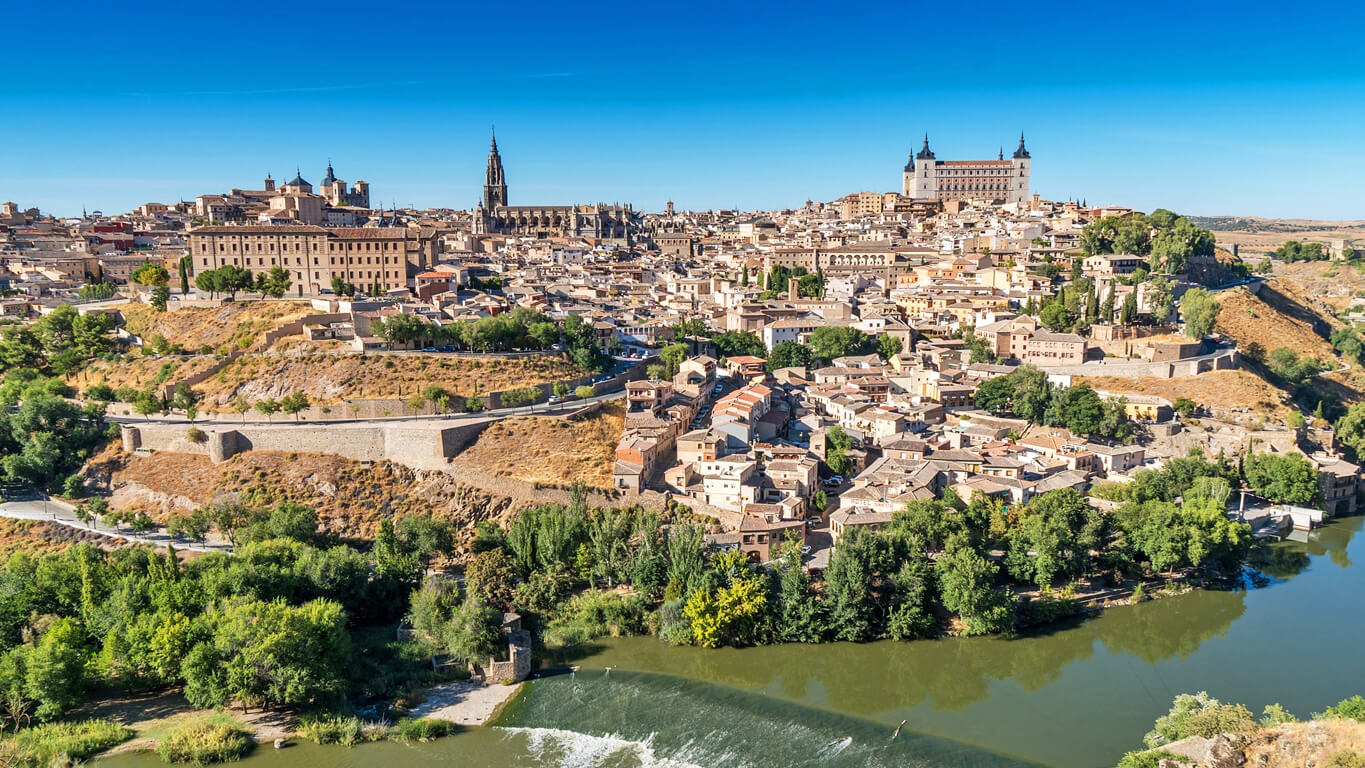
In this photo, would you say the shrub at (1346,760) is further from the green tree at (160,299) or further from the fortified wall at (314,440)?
the green tree at (160,299)

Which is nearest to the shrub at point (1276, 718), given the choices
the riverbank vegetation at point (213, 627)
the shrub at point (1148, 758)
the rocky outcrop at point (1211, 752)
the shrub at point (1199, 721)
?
the shrub at point (1199, 721)

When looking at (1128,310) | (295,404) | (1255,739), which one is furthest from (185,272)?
(1255,739)

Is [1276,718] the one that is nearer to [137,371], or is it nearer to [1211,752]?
[1211,752]

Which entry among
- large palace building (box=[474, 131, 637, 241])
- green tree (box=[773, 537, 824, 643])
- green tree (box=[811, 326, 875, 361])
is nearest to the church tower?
large palace building (box=[474, 131, 637, 241])

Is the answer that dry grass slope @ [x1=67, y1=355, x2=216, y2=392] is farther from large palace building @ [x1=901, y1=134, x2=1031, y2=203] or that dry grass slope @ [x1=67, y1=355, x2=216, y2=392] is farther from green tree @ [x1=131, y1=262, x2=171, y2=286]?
large palace building @ [x1=901, y1=134, x2=1031, y2=203]

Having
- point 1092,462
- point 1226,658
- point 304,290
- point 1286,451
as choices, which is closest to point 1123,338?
point 1286,451
